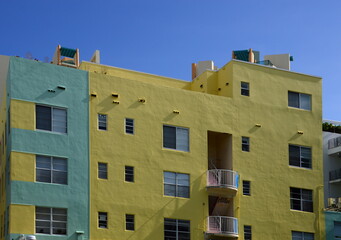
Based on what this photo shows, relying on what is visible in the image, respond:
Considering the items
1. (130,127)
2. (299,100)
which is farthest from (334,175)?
(130,127)

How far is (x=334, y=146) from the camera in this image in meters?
59.5

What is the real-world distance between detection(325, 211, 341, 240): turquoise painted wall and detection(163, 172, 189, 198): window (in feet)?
39.2

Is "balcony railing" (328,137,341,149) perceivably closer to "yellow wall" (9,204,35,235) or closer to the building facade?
the building facade

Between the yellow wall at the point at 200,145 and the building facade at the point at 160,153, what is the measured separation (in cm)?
7

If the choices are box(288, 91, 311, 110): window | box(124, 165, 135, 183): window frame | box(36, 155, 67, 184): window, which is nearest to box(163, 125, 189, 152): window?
box(124, 165, 135, 183): window frame

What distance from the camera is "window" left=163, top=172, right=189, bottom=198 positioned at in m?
49.1

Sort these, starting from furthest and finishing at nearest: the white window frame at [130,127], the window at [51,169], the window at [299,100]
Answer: the window at [299,100] < the white window frame at [130,127] < the window at [51,169]

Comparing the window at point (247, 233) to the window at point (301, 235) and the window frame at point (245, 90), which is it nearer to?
the window at point (301, 235)

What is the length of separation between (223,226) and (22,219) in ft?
45.8

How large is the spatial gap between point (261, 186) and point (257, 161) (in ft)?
5.92

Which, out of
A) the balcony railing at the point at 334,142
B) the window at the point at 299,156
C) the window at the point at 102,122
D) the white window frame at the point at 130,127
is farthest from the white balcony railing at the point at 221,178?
the balcony railing at the point at 334,142

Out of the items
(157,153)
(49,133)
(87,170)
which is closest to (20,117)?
(49,133)

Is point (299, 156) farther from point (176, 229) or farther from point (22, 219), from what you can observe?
point (22, 219)

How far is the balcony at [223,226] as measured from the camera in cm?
4956
